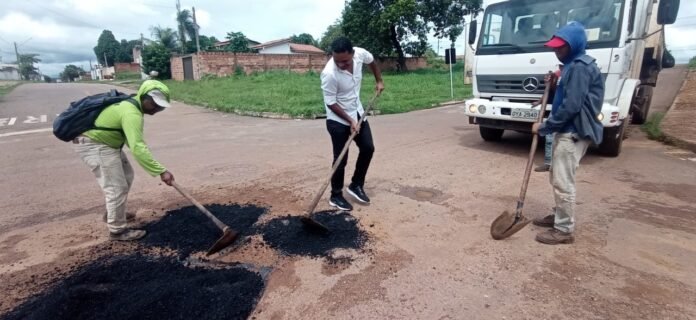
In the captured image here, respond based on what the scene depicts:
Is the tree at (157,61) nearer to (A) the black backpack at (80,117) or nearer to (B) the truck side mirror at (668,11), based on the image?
(A) the black backpack at (80,117)

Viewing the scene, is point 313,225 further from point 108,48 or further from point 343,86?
point 108,48

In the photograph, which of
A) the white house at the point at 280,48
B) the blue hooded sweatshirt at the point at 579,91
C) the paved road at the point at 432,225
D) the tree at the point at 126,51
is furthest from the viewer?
the tree at the point at 126,51

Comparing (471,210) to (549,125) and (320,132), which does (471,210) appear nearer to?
(549,125)

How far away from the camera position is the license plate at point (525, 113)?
17.7ft

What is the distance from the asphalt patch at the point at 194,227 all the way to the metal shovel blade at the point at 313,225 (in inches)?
20.1

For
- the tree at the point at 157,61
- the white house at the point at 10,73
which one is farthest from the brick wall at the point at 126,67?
the white house at the point at 10,73

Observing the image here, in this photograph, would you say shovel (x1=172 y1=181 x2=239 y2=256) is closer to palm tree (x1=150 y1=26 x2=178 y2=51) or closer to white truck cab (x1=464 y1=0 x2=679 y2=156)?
white truck cab (x1=464 y1=0 x2=679 y2=156)

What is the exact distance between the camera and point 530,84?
217 inches

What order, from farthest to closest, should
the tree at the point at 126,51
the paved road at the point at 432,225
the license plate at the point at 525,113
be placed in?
the tree at the point at 126,51
the license plate at the point at 525,113
the paved road at the point at 432,225

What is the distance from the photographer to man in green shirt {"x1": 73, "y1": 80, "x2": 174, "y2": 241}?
2977 mm

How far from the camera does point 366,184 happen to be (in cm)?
484

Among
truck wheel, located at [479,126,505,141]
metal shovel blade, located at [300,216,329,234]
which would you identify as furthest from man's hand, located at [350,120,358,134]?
truck wheel, located at [479,126,505,141]

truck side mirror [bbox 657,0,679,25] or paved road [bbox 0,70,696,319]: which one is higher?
truck side mirror [bbox 657,0,679,25]

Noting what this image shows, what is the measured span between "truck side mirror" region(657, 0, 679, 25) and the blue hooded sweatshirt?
11.1ft
